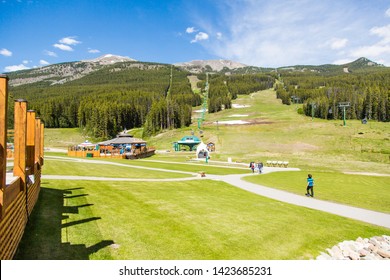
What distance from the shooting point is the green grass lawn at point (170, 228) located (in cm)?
951

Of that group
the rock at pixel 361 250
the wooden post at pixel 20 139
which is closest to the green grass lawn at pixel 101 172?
the wooden post at pixel 20 139

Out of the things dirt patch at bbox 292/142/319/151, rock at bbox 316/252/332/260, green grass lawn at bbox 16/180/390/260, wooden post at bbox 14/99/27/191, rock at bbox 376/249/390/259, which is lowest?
rock at bbox 376/249/390/259

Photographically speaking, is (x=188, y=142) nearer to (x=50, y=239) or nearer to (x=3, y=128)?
(x=50, y=239)

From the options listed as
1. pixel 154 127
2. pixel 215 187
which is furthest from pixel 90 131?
pixel 215 187

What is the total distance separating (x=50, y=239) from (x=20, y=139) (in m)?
3.54

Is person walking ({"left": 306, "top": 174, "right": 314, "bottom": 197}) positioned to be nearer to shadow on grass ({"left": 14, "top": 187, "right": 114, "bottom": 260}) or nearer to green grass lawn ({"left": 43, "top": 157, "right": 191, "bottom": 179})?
green grass lawn ({"left": 43, "top": 157, "right": 191, "bottom": 179})

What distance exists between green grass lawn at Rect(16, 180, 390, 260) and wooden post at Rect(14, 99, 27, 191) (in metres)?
2.22

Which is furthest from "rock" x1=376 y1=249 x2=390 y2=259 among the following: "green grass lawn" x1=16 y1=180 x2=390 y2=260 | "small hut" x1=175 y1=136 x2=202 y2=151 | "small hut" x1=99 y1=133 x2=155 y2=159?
"small hut" x1=175 y1=136 x2=202 y2=151

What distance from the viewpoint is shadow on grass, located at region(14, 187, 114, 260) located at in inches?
343

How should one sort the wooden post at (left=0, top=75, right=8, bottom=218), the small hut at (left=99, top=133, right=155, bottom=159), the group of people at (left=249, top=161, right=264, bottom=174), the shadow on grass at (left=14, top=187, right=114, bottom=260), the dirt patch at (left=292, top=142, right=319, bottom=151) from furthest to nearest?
the dirt patch at (left=292, top=142, right=319, bottom=151) → the small hut at (left=99, top=133, right=155, bottom=159) → the group of people at (left=249, top=161, right=264, bottom=174) → the shadow on grass at (left=14, top=187, right=114, bottom=260) → the wooden post at (left=0, top=75, right=8, bottom=218)

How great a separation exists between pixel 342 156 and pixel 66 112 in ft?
400

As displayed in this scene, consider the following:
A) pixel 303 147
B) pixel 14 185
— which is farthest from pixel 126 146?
pixel 14 185

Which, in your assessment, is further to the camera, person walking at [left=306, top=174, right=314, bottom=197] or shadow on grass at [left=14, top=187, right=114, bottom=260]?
person walking at [left=306, top=174, right=314, bottom=197]

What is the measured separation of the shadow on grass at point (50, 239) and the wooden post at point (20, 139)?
1780mm
